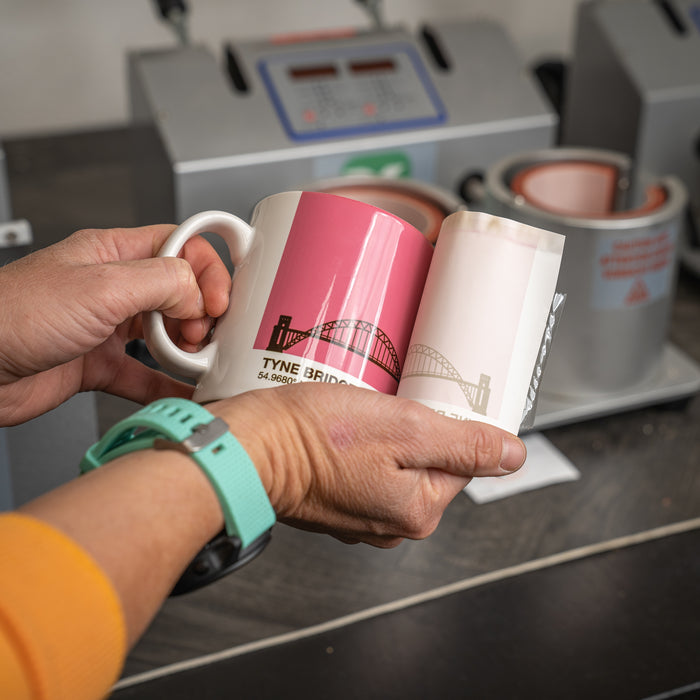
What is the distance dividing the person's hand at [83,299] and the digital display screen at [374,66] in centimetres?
66

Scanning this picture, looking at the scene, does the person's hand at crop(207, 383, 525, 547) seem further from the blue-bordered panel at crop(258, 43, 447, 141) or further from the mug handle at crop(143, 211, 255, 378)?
the blue-bordered panel at crop(258, 43, 447, 141)

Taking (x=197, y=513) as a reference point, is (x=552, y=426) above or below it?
below

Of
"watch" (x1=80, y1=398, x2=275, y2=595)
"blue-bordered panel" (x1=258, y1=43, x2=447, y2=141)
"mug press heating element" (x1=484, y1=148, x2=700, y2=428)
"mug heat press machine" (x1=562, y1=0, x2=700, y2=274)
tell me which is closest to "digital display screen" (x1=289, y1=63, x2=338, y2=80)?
"blue-bordered panel" (x1=258, y1=43, x2=447, y2=141)

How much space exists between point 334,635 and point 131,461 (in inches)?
14.7

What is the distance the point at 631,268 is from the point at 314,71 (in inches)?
19.2

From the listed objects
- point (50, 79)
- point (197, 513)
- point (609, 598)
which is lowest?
point (609, 598)

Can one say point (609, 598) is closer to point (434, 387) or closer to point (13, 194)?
point (434, 387)

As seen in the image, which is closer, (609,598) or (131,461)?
(131,461)

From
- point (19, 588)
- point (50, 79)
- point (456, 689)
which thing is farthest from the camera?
point (50, 79)

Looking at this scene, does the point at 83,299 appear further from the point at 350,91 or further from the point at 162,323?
the point at 350,91

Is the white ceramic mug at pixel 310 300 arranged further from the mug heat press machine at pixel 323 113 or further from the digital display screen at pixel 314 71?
the digital display screen at pixel 314 71

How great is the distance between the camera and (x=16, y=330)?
0.47m

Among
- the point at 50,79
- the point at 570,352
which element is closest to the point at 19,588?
the point at 570,352

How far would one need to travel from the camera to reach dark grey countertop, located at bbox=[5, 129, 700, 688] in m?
0.71
